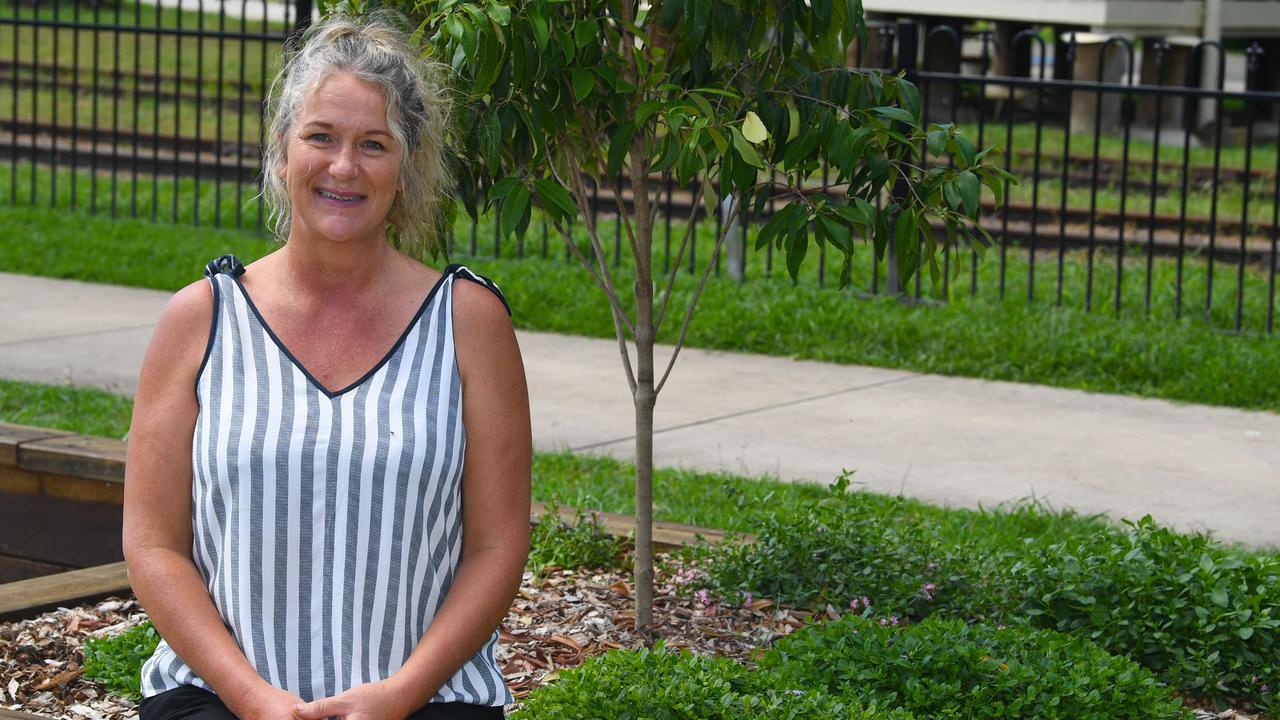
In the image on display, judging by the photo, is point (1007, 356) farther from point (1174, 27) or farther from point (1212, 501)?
point (1174, 27)

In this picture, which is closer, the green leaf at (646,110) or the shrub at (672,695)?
the shrub at (672,695)

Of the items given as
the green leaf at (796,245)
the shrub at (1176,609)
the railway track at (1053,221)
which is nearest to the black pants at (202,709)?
the green leaf at (796,245)

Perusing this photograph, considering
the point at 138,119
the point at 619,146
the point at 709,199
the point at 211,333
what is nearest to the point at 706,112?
the point at 709,199

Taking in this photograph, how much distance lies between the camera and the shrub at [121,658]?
3646 millimetres

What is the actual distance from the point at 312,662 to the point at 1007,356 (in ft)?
17.6

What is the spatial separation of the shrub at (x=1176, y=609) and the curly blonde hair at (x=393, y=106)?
166cm

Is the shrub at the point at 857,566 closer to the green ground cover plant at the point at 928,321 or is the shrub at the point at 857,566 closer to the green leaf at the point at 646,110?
the green leaf at the point at 646,110

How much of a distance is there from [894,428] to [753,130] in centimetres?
347

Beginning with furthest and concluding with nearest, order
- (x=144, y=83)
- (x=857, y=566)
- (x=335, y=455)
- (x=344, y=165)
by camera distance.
Result: (x=144, y=83), (x=857, y=566), (x=344, y=165), (x=335, y=455)

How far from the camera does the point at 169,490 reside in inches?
108

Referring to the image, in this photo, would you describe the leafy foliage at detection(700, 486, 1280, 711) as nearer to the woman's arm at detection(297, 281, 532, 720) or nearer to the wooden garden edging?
the wooden garden edging

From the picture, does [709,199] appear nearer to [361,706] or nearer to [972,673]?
[972,673]

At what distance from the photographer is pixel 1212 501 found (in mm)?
5676

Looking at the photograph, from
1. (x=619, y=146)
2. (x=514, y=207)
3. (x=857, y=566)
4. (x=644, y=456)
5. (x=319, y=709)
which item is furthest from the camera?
(x=857, y=566)
